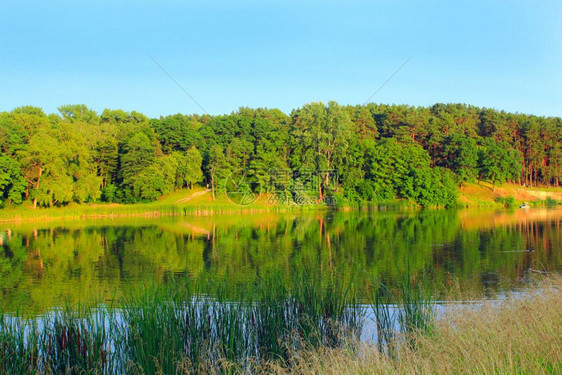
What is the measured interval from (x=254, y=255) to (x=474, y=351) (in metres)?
13.7

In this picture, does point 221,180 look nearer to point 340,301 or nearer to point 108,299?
point 108,299

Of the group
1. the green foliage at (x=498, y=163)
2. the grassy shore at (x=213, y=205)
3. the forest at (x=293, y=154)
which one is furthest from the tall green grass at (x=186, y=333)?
the green foliage at (x=498, y=163)

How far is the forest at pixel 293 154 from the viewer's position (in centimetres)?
4678

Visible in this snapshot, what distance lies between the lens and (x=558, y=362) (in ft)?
17.2

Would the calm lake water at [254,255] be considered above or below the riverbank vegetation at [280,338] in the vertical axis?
below

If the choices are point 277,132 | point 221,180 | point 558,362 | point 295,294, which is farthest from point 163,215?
point 558,362

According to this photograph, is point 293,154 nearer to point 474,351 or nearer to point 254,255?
point 254,255

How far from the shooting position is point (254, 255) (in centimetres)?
1875

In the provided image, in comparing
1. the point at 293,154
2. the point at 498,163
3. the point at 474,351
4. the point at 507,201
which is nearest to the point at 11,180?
the point at 293,154

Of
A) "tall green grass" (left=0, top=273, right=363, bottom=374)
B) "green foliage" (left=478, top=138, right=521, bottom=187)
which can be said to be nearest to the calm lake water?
"tall green grass" (left=0, top=273, right=363, bottom=374)

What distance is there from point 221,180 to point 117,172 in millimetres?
12993

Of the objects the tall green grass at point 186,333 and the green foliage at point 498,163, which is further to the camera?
the green foliage at point 498,163

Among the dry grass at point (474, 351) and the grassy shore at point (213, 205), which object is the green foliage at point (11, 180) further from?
the dry grass at point (474, 351)

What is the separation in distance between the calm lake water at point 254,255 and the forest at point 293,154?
1627 centimetres
